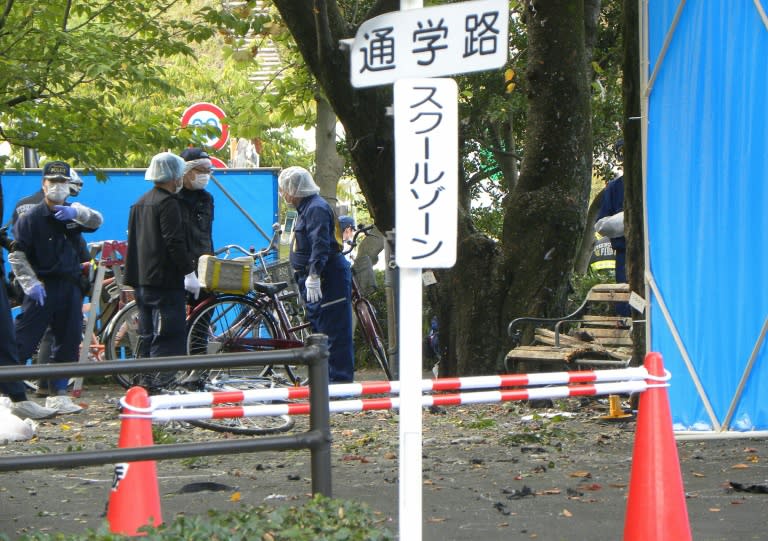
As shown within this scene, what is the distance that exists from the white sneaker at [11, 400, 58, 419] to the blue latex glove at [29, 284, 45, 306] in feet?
3.22

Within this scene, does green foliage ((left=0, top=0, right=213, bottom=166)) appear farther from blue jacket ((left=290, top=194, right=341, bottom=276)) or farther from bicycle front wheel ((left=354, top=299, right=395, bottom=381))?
bicycle front wheel ((left=354, top=299, right=395, bottom=381))

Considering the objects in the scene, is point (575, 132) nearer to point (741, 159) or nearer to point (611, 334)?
point (611, 334)

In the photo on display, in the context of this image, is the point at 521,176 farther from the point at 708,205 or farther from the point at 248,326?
the point at 708,205

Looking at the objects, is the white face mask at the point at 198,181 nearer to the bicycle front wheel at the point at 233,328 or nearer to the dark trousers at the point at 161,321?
the dark trousers at the point at 161,321

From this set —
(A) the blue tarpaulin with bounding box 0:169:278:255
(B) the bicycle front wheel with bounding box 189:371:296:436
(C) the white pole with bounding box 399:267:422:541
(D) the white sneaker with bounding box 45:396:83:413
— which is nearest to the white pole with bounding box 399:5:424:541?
(C) the white pole with bounding box 399:267:422:541

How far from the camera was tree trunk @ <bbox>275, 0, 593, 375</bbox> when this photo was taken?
10.8 m

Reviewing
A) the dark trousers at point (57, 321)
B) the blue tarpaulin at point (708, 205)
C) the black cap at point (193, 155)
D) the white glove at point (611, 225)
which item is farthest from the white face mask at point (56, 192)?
the blue tarpaulin at point (708, 205)

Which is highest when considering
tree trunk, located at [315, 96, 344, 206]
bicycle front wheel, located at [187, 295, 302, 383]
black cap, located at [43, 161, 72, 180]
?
tree trunk, located at [315, 96, 344, 206]

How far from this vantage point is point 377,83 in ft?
15.0

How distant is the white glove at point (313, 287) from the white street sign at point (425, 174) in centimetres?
646

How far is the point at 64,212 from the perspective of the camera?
10.7 m

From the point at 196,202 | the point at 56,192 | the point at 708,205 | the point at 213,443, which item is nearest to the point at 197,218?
the point at 196,202

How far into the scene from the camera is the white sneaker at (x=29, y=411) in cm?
977

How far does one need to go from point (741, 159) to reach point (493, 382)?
3267 millimetres
